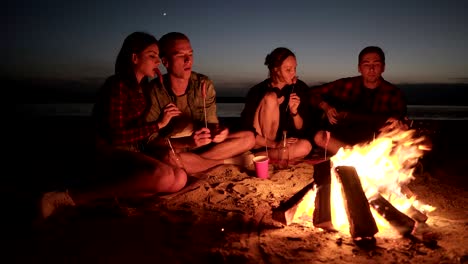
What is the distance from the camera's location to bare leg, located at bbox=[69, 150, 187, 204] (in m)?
3.69

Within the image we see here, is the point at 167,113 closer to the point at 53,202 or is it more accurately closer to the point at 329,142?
the point at 53,202

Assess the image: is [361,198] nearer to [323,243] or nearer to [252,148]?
[323,243]

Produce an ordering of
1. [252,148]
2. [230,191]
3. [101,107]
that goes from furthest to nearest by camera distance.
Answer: [252,148]
[230,191]
[101,107]

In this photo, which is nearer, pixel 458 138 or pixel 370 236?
pixel 370 236

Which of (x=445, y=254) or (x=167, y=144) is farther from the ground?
(x=167, y=144)

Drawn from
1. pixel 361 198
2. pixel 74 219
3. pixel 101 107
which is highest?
pixel 101 107

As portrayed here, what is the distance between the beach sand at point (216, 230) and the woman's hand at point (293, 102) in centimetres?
104

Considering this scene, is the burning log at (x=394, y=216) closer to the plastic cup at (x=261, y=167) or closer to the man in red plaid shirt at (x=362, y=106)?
the plastic cup at (x=261, y=167)

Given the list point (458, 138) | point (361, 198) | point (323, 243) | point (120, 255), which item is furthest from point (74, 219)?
point (458, 138)

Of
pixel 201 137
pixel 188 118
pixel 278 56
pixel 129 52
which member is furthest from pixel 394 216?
pixel 129 52

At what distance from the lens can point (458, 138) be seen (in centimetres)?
766

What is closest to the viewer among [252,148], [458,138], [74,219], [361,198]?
[361,198]

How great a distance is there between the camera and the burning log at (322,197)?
117 inches

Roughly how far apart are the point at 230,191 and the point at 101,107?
5.76 feet
